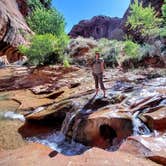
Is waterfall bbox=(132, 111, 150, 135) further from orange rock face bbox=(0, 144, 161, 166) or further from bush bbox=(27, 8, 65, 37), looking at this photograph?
bush bbox=(27, 8, 65, 37)

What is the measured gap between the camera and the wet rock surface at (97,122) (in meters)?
5.14

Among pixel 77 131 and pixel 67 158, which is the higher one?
pixel 77 131

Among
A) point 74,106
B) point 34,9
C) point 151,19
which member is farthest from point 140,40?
point 34,9

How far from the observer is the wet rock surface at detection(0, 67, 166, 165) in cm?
514

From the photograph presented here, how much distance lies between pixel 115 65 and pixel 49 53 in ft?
12.6

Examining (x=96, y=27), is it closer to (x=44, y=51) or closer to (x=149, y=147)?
(x=44, y=51)

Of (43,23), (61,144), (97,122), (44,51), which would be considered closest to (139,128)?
(97,122)

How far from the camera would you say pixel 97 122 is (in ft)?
20.7

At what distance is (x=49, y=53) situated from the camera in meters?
14.9

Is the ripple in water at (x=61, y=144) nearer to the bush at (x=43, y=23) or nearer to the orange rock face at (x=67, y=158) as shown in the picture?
the orange rock face at (x=67, y=158)

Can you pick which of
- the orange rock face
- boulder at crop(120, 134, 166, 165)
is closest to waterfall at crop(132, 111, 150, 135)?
boulder at crop(120, 134, 166, 165)

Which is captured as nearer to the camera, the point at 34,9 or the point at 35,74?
the point at 35,74

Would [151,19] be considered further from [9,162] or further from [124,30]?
[9,162]

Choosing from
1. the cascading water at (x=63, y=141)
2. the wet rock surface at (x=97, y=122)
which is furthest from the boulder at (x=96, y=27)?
the cascading water at (x=63, y=141)
